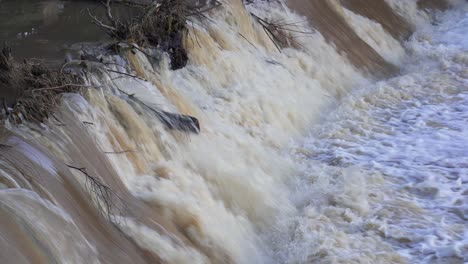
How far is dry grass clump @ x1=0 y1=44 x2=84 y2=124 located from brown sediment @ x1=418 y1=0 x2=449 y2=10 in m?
9.41

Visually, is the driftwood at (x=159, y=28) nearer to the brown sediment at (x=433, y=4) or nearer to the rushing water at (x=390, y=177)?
the rushing water at (x=390, y=177)

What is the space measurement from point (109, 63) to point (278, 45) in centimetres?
336

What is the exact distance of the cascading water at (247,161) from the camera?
4.43 meters

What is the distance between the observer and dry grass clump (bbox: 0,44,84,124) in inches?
191

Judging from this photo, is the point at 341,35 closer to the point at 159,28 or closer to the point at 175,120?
the point at 159,28

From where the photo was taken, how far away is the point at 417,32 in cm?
1208

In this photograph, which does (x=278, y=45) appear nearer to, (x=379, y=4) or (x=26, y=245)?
(x=379, y=4)

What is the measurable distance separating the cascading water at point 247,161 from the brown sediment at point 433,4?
370 cm

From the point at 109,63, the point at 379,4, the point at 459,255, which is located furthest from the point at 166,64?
the point at 379,4

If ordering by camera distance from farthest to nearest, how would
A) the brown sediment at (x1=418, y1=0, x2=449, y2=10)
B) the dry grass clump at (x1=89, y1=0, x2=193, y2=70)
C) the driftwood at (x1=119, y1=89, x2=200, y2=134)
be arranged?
the brown sediment at (x1=418, y1=0, x2=449, y2=10)
the dry grass clump at (x1=89, y1=0, x2=193, y2=70)
the driftwood at (x1=119, y1=89, x2=200, y2=134)

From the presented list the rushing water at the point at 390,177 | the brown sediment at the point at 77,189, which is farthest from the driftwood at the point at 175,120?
the rushing water at the point at 390,177

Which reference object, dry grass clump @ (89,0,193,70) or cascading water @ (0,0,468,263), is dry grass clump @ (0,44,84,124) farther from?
dry grass clump @ (89,0,193,70)

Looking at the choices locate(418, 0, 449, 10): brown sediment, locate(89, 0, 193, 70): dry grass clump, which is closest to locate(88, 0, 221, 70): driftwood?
locate(89, 0, 193, 70): dry grass clump

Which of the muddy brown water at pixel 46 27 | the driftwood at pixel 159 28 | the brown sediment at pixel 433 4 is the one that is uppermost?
the driftwood at pixel 159 28
